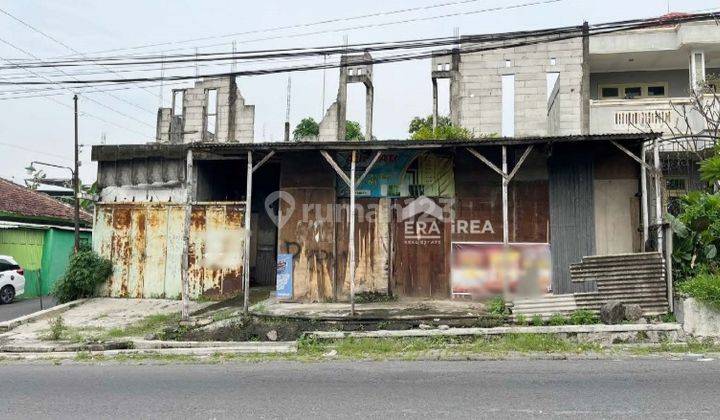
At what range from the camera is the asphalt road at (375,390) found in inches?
201

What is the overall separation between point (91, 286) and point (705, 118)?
16.0m

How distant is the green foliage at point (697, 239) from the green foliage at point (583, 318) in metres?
1.88

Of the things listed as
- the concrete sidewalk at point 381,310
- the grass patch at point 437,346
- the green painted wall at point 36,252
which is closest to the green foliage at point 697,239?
the grass patch at point 437,346

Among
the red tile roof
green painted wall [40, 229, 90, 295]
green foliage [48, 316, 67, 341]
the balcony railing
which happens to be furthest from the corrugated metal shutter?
the red tile roof

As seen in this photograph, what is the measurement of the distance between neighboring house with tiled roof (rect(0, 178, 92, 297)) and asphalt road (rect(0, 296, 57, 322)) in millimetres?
721

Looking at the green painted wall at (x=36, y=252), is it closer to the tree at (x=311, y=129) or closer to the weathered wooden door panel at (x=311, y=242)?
the weathered wooden door panel at (x=311, y=242)

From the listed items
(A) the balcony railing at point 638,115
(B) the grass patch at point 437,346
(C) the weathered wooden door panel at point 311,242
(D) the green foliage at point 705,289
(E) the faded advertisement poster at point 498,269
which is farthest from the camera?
(A) the balcony railing at point 638,115

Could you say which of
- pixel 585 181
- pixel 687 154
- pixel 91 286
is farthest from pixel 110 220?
pixel 687 154

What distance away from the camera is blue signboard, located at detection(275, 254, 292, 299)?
12.3 meters

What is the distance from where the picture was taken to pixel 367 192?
12477 mm

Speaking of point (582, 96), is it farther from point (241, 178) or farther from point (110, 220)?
point (110, 220)

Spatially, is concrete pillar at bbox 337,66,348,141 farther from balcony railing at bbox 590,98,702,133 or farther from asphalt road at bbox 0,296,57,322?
asphalt road at bbox 0,296,57,322

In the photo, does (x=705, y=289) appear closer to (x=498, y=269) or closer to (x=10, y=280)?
(x=498, y=269)

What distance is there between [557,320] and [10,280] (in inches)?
677
